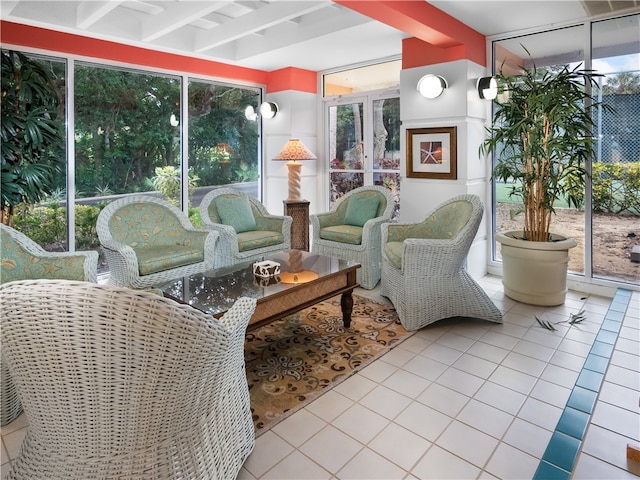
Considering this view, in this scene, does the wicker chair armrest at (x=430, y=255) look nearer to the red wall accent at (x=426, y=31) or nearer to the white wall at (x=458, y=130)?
the white wall at (x=458, y=130)

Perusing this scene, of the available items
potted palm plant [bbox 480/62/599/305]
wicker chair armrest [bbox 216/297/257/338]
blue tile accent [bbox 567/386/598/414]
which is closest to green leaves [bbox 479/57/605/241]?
potted palm plant [bbox 480/62/599/305]

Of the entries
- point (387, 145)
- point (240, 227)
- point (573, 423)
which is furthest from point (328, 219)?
point (573, 423)

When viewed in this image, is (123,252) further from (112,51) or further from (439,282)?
(112,51)

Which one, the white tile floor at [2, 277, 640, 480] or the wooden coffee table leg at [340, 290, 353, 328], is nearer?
the white tile floor at [2, 277, 640, 480]

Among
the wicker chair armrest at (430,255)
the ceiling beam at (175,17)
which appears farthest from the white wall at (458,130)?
the ceiling beam at (175,17)

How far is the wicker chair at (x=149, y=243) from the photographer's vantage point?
3449 millimetres

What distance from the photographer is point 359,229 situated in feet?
14.7

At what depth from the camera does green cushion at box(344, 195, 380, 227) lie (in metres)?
4.62

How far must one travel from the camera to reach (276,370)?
268cm

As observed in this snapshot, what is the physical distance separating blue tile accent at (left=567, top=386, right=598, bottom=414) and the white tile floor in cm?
3

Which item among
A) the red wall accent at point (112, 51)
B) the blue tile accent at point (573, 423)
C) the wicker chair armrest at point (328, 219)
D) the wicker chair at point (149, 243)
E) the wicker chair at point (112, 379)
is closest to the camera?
the wicker chair at point (112, 379)

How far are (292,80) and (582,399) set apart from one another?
5.06 meters

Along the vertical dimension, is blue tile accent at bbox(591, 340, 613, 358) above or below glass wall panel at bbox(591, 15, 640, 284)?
below

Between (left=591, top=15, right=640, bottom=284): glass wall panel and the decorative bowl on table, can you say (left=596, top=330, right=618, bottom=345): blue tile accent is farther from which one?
the decorative bowl on table
